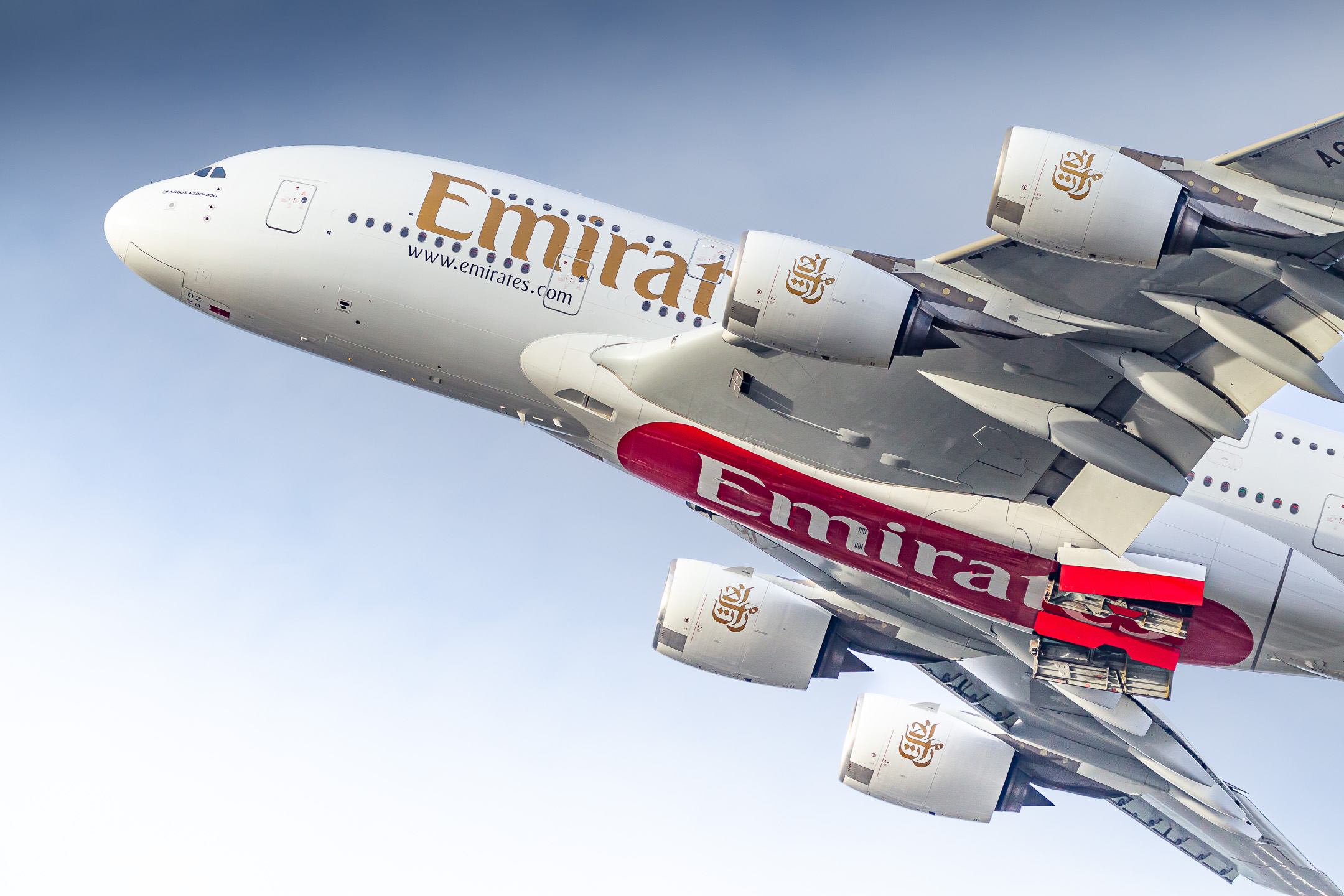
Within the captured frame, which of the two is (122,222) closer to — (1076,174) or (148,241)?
(148,241)

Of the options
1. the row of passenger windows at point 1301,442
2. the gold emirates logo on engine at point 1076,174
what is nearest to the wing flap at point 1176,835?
the row of passenger windows at point 1301,442

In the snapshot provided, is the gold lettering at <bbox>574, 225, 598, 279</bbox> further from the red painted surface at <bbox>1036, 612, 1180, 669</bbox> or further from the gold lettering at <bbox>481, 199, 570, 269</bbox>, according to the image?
the red painted surface at <bbox>1036, 612, 1180, 669</bbox>

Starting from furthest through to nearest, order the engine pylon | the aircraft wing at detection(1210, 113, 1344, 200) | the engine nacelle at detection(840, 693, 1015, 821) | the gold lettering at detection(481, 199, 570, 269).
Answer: the engine nacelle at detection(840, 693, 1015, 821) < the gold lettering at detection(481, 199, 570, 269) < the engine pylon < the aircraft wing at detection(1210, 113, 1344, 200)

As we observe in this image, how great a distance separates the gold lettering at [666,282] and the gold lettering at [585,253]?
877 millimetres

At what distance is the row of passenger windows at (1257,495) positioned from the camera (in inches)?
769

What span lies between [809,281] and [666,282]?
473 centimetres

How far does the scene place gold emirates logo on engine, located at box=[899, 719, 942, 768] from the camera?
24891mm

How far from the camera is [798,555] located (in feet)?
77.8

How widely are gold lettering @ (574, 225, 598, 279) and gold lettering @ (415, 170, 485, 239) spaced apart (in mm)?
1929

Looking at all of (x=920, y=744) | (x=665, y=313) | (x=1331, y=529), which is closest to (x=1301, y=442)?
(x=1331, y=529)

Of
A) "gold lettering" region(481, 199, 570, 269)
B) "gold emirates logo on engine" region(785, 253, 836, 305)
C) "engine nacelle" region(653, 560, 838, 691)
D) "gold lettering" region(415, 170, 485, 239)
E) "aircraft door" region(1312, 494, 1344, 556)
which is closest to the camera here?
"gold emirates logo on engine" region(785, 253, 836, 305)

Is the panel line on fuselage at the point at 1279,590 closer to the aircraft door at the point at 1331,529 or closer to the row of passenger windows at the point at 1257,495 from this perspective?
the aircraft door at the point at 1331,529

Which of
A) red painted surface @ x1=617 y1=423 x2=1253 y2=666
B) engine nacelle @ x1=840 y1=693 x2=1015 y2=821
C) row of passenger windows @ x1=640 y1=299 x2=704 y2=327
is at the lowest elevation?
engine nacelle @ x1=840 y1=693 x2=1015 y2=821

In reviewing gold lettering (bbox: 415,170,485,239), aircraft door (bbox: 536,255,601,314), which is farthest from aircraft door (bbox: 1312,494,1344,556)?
gold lettering (bbox: 415,170,485,239)
